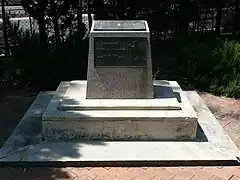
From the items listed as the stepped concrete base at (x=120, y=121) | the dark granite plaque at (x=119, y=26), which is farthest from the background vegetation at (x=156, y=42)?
the stepped concrete base at (x=120, y=121)

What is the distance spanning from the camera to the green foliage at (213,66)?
7.23 m

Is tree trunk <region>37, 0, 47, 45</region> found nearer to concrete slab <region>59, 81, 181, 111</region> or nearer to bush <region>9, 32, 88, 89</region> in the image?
bush <region>9, 32, 88, 89</region>

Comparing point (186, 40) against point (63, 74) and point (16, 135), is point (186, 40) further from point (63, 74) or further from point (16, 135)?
point (16, 135)

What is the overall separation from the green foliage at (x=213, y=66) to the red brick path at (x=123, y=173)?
2.90 metres

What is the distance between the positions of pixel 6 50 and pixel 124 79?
441 centimetres

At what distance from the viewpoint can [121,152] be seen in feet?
15.2

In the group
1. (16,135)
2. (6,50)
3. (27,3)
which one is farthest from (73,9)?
(16,135)

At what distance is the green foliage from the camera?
23.7ft

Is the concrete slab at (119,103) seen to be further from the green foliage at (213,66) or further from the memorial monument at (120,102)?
the green foliage at (213,66)

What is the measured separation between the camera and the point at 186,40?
905 centimetres

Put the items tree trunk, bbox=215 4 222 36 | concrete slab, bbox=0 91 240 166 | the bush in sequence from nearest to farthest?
concrete slab, bbox=0 91 240 166, the bush, tree trunk, bbox=215 4 222 36

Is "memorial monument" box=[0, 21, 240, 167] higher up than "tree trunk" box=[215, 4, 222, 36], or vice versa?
"tree trunk" box=[215, 4, 222, 36]

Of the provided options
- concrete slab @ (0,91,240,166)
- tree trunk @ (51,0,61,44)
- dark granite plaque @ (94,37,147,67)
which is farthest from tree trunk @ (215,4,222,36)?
concrete slab @ (0,91,240,166)

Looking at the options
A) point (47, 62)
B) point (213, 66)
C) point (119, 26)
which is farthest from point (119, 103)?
point (213, 66)
